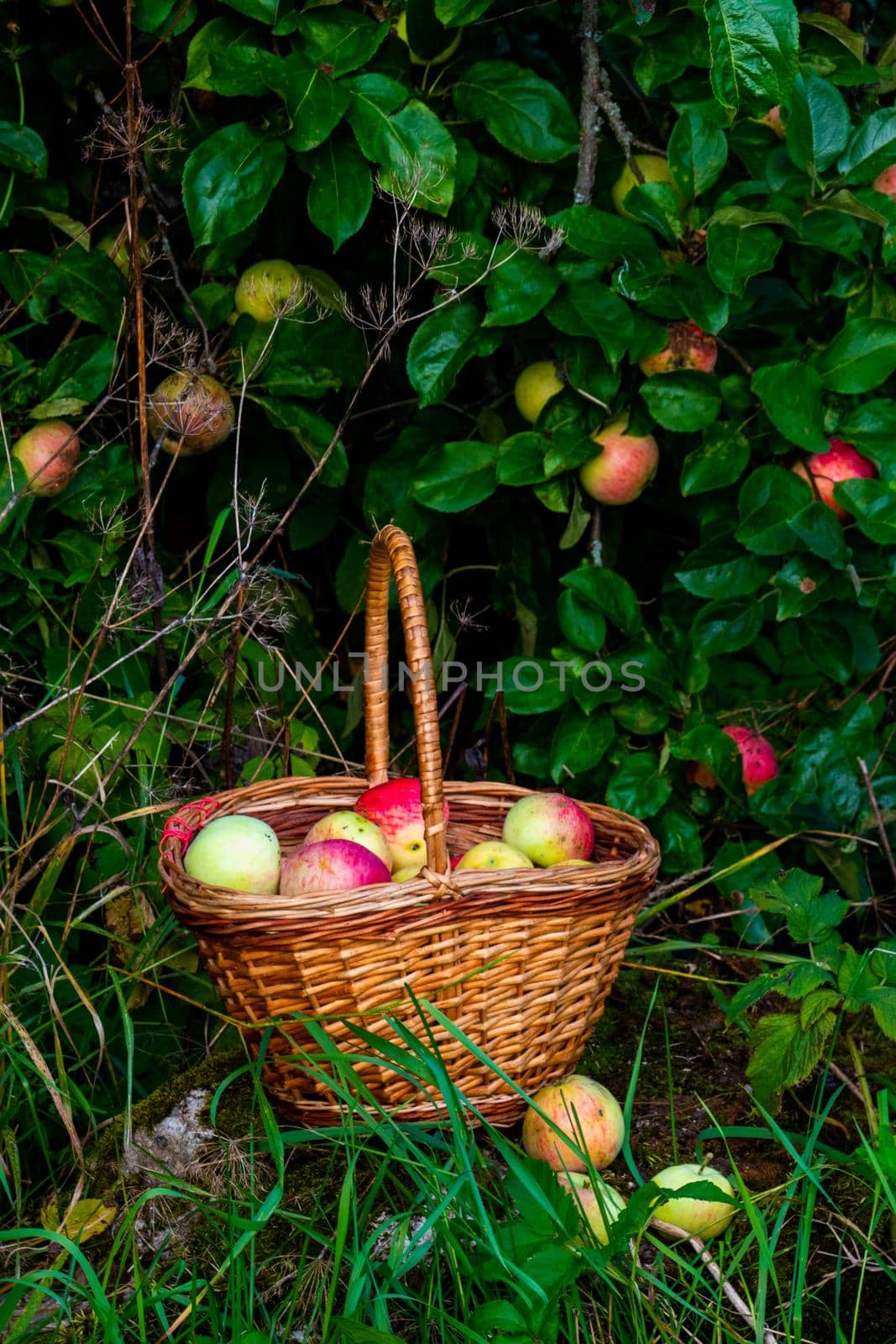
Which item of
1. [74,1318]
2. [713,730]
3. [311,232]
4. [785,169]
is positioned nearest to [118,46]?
[311,232]

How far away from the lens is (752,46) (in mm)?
1000

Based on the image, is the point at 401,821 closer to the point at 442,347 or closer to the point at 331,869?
the point at 331,869

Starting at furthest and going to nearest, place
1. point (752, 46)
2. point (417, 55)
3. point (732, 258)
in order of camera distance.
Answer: point (417, 55), point (732, 258), point (752, 46)

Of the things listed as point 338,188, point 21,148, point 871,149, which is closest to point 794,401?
point 871,149

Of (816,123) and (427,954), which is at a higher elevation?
(816,123)

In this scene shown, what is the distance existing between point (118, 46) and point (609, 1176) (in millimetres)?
1693

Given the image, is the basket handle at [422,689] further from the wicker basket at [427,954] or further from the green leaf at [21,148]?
the green leaf at [21,148]

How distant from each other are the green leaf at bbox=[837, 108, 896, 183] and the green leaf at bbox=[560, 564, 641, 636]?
1.95 feet

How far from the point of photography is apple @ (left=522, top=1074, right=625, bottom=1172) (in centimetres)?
126

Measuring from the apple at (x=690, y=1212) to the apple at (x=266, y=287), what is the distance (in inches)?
48.9

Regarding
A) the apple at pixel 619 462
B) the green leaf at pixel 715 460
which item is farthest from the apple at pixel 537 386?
the green leaf at pixel 715 460

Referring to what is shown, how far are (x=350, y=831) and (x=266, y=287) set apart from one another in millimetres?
838

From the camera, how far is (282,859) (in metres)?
1.45

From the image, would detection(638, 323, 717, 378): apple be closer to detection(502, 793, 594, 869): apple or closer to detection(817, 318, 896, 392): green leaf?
detection(817, 318, 896, 392): green leaf
